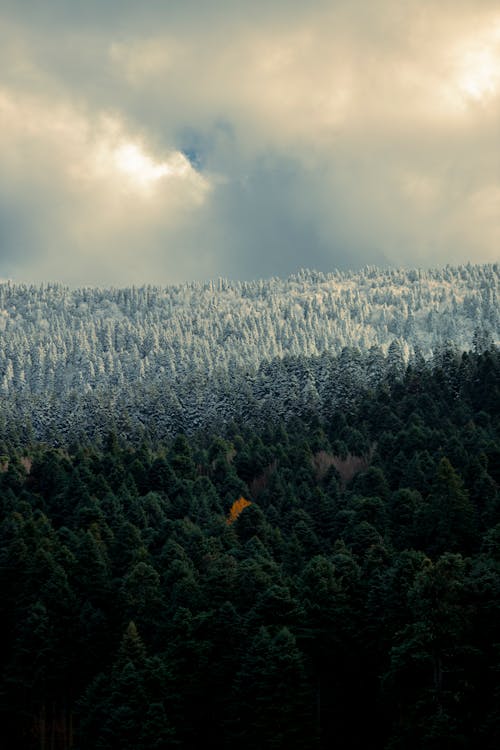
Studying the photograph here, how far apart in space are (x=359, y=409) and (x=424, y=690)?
10036 centimetres

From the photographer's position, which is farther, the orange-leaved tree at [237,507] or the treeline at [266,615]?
the orange-leaved tree at [237,507]

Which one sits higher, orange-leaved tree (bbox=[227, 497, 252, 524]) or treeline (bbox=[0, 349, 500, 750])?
orange-leaved tree (bbox=[227, 497, 252, 524])

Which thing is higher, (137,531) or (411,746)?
(137,531)

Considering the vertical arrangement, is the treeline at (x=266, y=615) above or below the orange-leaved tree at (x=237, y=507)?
below

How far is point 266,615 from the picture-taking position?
57.8 m

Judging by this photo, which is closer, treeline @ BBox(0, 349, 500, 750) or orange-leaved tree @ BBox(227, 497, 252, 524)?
treeline @ BBox(0, 349, 500, 750)

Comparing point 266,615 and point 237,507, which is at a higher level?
point 237,507

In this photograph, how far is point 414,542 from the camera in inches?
2884

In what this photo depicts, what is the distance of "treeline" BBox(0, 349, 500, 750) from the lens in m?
46.0

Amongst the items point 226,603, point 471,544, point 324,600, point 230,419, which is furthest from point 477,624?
point 230,419

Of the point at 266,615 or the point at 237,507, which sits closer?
the point at 266,615

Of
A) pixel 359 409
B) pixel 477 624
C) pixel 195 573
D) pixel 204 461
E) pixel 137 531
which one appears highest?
pixel 359 409

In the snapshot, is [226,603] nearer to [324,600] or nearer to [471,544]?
[324,600]

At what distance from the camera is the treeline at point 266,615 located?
46.0 meters
